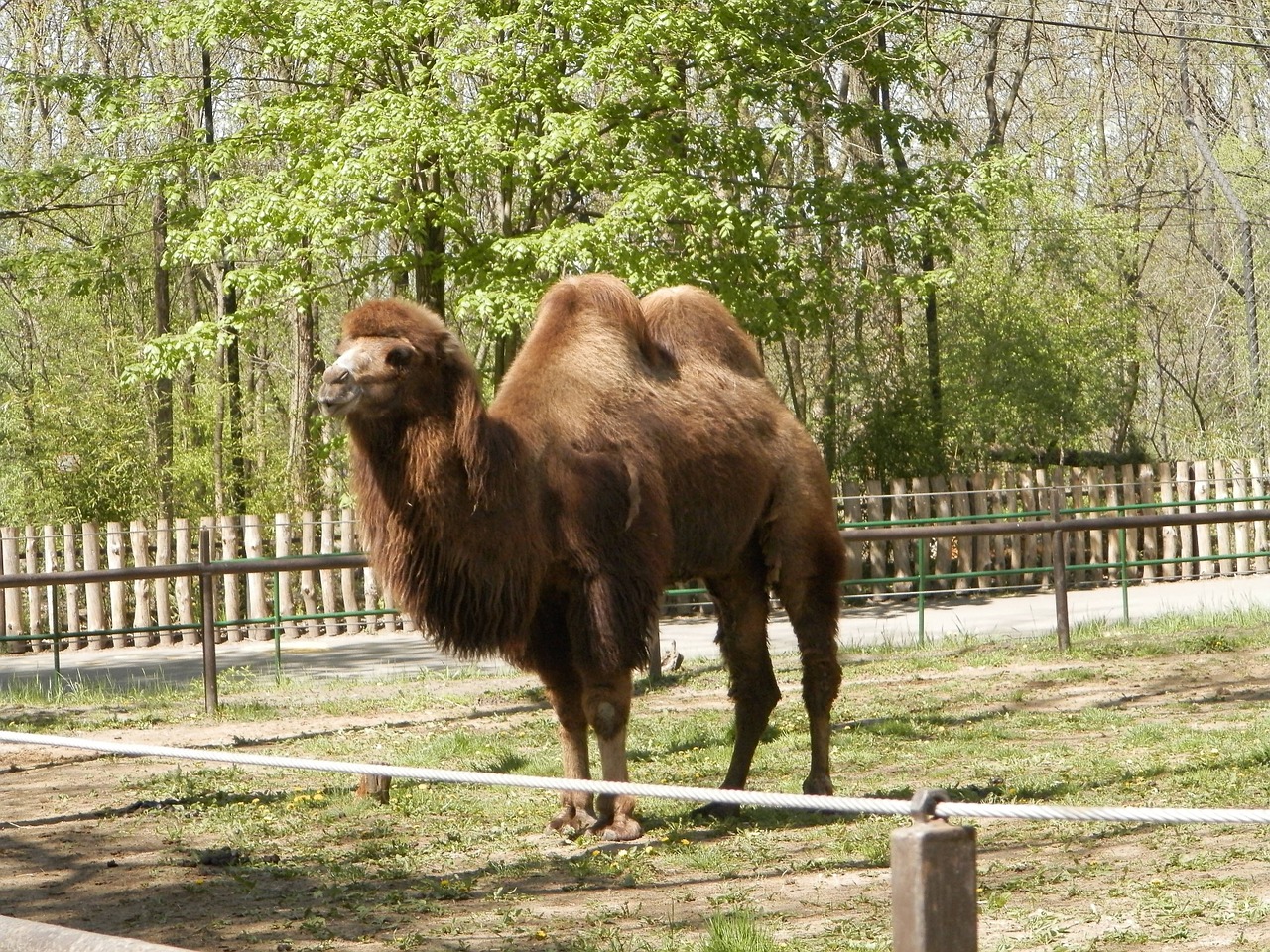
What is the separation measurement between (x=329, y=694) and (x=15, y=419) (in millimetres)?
13451

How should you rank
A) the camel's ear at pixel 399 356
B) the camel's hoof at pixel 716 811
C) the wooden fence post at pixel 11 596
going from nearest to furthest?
the camel's ear at pixel 399 356 < the camel's hoof at pixel 716 811 < the wooden fence post at pixel 11 596

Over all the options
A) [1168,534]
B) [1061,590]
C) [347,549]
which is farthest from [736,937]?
[1168,534]

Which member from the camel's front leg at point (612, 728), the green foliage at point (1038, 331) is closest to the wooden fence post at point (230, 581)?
the green foliage at point (1038, 331)

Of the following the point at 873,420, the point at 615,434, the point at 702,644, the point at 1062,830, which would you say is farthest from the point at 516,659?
the point at 873,420

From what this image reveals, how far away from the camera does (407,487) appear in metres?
6.08

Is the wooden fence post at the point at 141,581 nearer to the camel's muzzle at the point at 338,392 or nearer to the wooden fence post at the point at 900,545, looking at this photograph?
the wooden fence post at the point at 900,545

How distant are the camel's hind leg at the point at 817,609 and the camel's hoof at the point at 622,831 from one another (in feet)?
4.24

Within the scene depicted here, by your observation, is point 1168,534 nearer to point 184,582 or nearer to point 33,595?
point 184,582

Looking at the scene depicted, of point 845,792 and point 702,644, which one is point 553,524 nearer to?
point 845,792

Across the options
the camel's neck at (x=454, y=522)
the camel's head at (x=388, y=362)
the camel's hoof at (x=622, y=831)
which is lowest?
the camel's hoof at (x=622, y=831)

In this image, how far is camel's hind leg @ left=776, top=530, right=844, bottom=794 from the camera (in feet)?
24.5

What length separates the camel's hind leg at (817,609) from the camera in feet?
24.5

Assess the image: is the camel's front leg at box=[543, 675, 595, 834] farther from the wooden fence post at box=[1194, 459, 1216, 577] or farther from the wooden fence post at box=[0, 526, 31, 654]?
the wooden fence post at box=[1194, 459, 1216, 577]

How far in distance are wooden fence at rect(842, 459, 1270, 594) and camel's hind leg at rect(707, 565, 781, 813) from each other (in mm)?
12170
